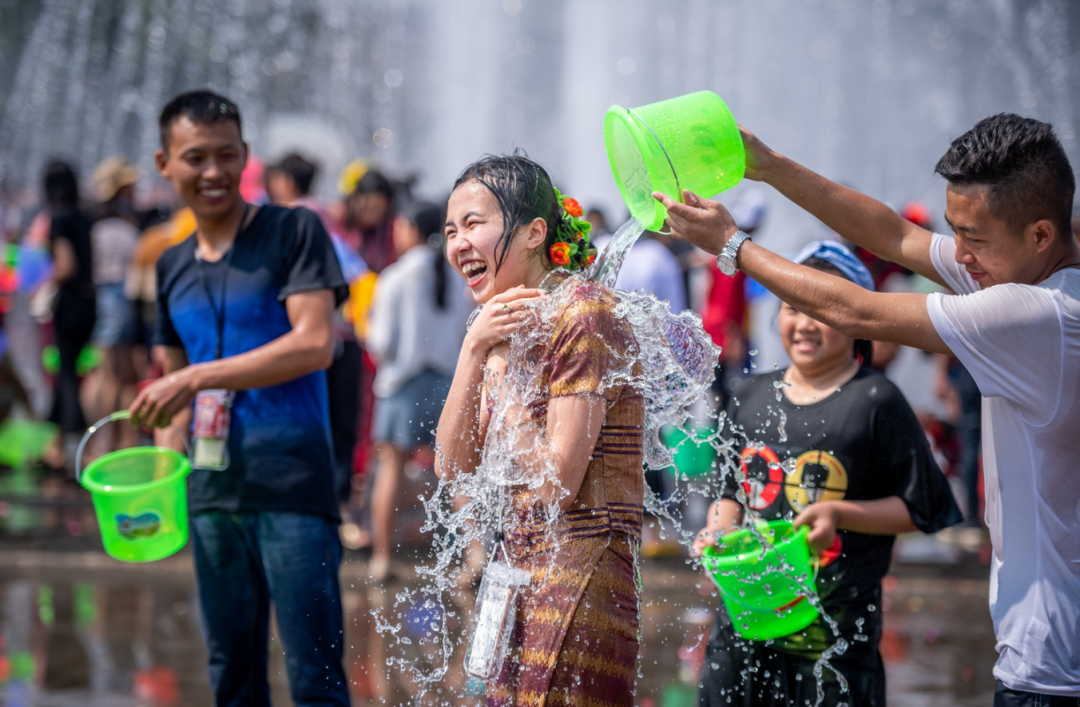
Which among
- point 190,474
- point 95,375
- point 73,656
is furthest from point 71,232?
point 190,474

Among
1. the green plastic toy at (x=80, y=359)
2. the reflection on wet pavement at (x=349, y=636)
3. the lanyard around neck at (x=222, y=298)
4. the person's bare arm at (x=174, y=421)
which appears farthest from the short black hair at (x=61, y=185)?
the lanyard around neck at (x=222, y=298)

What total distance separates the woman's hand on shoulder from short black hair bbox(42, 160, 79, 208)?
677 centimetres

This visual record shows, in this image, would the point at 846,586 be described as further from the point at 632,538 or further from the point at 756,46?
the point at 756,46

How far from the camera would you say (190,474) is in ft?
9.78

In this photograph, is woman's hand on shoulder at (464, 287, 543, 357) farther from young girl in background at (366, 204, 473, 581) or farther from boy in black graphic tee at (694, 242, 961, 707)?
young girl in background at (366, 204, 473, 581)

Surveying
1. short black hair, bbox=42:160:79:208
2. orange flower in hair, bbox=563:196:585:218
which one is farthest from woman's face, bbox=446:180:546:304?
short black hair, bbox=42:160:79:208

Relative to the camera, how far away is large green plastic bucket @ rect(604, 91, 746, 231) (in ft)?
7.01

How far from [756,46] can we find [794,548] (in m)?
12.1

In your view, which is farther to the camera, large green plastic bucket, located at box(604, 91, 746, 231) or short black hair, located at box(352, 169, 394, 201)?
short black hair, located at box(352, 169, 394, 201)

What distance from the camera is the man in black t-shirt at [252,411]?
2.79 metres

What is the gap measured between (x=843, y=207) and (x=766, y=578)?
3.20 feet

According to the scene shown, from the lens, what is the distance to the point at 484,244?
2.05m

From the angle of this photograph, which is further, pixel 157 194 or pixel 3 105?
pixel 3 105

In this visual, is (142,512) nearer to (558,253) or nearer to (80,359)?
(558,253)
